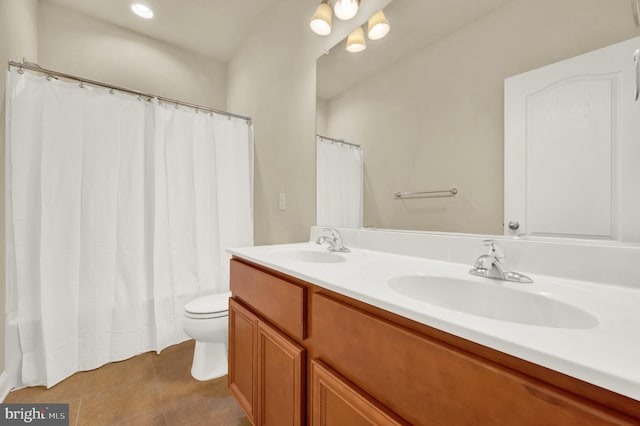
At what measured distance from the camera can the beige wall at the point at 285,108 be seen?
167cm

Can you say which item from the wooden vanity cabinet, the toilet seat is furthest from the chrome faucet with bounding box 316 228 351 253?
the toilet seat

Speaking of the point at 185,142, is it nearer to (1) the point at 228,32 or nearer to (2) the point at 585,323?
(1) the point at 228,32

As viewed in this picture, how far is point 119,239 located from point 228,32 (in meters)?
2.04

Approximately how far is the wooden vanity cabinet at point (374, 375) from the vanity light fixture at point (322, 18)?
4.52 ft

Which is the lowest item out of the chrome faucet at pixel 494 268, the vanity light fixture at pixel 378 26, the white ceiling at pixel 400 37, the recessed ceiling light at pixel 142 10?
the chrome faucet at pixel 494 268

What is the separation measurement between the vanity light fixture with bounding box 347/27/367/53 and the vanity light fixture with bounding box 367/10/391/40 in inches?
1.9

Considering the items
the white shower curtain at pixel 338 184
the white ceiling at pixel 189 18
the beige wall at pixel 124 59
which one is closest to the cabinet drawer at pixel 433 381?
the white shower curtain at pixel 338 184

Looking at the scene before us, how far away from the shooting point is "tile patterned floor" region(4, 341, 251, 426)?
126 cm

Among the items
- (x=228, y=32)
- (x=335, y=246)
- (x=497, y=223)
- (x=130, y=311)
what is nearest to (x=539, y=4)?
(x=497, y=223)

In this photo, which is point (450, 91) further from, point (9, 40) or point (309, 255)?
point (9, 40)

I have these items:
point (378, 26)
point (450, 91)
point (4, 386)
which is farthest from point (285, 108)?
point (4, 386)

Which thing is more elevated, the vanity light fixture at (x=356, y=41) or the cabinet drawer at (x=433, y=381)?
the vanity light fixture at (x=356, y=41)

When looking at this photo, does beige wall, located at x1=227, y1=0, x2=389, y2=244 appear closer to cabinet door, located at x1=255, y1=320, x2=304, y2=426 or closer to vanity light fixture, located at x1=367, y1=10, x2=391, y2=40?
vanity light fixture, located at x1=367, y1=10, x2=391, y2=40

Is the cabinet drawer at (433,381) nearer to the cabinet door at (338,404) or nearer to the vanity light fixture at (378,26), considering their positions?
the cabinet door at (338,404)
